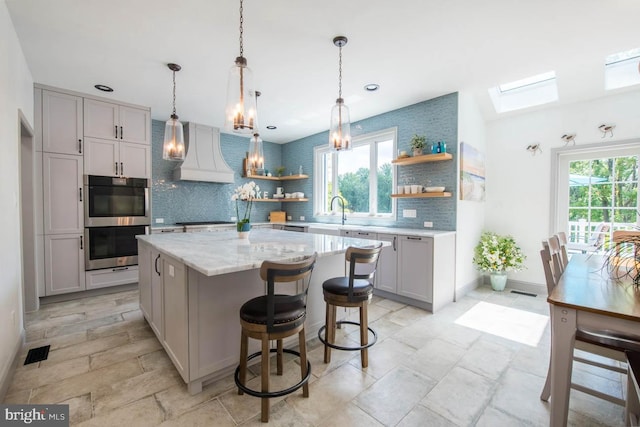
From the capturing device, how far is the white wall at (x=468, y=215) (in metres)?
3.82

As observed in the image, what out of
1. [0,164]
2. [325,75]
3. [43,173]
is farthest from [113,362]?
[325,75]

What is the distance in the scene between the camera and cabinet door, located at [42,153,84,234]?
3.63 meters

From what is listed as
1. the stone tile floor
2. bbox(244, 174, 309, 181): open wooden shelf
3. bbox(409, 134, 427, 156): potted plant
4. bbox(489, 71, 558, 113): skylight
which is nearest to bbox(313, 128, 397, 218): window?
bbox(244, 174, 309, 181): open wooden shelf

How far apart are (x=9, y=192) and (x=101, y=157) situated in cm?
195

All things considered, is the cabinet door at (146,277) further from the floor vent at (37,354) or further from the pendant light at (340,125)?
the pendant light at (340,125)

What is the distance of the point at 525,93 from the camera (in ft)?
13.2

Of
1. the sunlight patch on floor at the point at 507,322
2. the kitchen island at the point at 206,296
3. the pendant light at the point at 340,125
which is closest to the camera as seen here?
the kitchen island at the point at 206,296

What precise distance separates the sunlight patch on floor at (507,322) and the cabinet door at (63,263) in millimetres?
4992

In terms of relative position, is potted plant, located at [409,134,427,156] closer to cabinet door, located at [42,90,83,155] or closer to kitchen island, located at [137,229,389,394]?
kitchen island, located at [137,229,389,394]

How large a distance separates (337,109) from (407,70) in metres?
1.22

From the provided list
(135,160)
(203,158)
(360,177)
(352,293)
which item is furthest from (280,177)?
(352,293)

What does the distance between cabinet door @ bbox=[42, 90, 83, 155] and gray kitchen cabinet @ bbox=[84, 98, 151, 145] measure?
106mm

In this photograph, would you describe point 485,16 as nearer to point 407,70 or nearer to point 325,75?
point 407,70

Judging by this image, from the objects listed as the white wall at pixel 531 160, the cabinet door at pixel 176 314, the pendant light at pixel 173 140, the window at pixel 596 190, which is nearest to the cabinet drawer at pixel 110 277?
the pendant light at pixel 173 140
